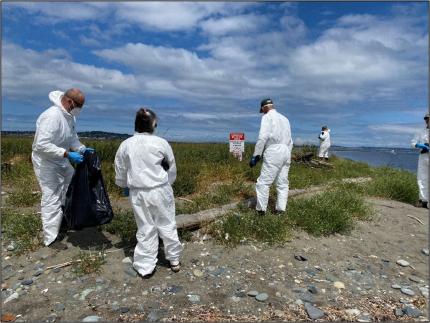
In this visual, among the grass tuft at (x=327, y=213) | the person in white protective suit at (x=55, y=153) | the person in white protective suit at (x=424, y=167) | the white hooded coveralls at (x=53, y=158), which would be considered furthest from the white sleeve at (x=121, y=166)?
the person in white protective suit at (x=424, y=167)

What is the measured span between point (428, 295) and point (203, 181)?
5.80 metres

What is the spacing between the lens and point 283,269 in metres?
4.54

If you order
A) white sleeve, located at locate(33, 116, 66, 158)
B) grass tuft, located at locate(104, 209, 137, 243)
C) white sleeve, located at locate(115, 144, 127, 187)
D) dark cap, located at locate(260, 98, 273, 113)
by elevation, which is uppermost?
dark cap, located at locate(260, 98, 273, 113)

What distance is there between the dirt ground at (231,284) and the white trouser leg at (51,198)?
29 cm

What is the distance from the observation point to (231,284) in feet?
13.5

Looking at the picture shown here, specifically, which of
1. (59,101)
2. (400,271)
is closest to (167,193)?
(59,101)

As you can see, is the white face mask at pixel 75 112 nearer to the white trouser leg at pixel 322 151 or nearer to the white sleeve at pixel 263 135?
the white sleeve at pixel 263 135

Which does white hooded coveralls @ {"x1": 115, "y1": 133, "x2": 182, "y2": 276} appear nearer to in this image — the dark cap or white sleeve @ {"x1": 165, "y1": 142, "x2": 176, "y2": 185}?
white sleeve @ {"x1": 165, "y1": 142, "x2": 176, "y2": 185}

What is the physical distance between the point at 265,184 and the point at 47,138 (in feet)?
11.4

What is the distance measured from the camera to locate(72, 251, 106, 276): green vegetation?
4.30 m

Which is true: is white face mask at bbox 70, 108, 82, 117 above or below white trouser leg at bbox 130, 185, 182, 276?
above

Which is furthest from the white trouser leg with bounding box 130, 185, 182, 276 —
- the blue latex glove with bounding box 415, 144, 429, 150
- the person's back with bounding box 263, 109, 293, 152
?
the blue latex glove with bounding box 415, 144, 429, 150

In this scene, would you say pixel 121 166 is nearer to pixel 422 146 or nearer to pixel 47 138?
pixel 47 138

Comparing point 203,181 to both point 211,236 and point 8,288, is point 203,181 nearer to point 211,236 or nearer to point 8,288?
point 211,236
